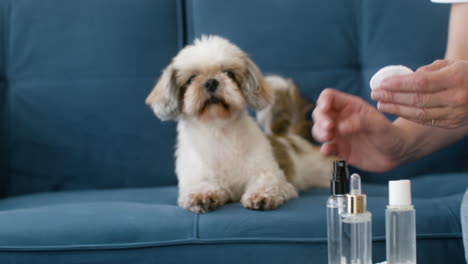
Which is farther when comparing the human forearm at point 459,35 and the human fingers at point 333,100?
the human forearm at point 459,35

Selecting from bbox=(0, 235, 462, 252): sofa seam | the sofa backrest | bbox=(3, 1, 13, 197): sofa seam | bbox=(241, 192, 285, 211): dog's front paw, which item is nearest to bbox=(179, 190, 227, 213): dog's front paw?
bbox=(241, 192, 285, 211): dog's front paw

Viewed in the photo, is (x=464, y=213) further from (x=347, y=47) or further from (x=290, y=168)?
(x=347, y=47)

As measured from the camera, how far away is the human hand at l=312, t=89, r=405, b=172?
118 centimetres

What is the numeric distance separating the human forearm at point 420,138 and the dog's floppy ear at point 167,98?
0.85 m

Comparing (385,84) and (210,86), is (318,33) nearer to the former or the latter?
(210,86)

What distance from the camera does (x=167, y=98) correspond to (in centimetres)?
199

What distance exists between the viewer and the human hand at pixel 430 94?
104 centimetres

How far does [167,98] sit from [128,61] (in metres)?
0.56

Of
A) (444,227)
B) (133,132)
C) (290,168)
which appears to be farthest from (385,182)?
(133,132)

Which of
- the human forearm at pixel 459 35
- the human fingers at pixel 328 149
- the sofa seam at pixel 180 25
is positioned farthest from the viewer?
the sofa seam at pixel 180 25

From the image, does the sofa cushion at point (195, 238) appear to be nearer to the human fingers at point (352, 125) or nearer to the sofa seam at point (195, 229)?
the sofa seam at point (195, 229)

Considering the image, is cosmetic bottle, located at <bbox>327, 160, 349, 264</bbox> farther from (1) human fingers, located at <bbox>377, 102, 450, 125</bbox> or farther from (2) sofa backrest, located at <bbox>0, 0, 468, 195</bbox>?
(2) sofa backrest, located at <bbox>0, 0, 468, 195</bbox>

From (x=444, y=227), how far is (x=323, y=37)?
4.06 feet

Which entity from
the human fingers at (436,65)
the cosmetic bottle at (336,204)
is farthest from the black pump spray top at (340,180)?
the human fingers at (436,65)
